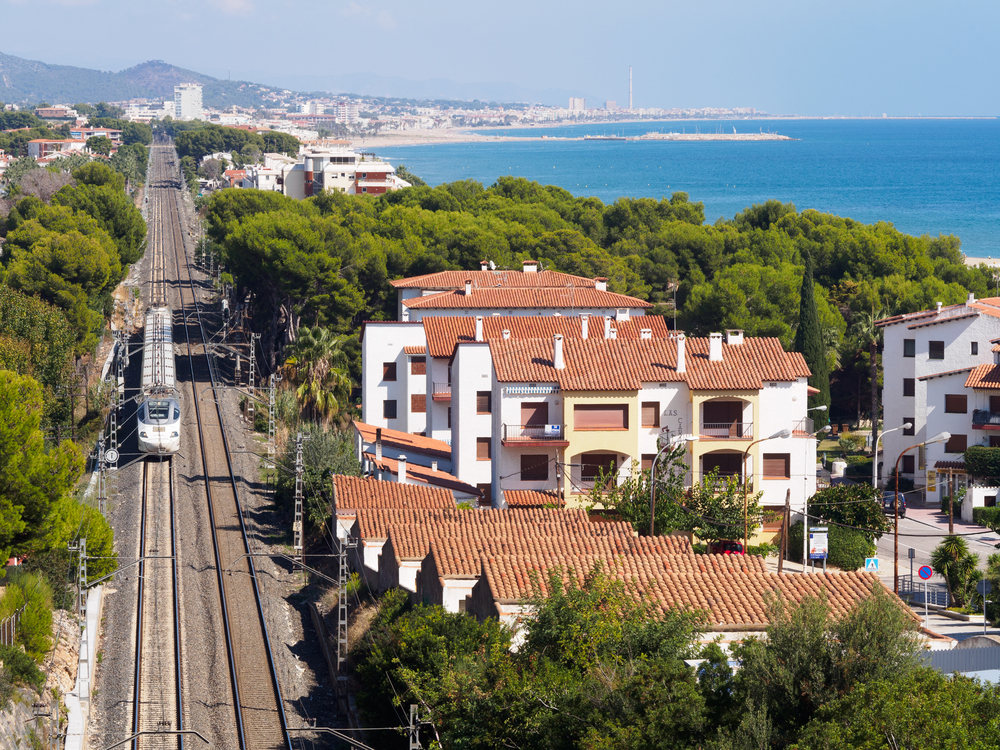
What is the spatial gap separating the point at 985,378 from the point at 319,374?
26.3m

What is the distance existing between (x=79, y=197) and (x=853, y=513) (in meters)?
61.0

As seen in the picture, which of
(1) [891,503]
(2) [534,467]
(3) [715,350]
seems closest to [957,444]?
(1) [891,503]

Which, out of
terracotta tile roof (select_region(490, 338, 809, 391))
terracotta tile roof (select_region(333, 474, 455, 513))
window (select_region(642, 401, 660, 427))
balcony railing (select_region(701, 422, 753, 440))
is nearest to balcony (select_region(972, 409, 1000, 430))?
terracotta tile roof (select_region(490, 338, 809, 391))

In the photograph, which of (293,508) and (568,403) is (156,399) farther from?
(568,403)

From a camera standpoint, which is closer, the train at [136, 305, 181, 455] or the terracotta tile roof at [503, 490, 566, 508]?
the terracotta tile roof at [503, 490, 566, 508]

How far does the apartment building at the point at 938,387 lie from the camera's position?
46.8 m

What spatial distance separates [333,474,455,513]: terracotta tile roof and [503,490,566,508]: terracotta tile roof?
2.28 meters

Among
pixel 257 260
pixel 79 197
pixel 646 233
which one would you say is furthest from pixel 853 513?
pixel 79 197

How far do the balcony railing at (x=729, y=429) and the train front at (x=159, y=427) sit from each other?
61.7 feet

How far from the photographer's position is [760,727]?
16172 mm

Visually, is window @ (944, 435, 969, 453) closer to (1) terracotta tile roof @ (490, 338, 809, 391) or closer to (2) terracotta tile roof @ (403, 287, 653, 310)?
(1) terracotta tile roof @ (490, 338, 809, 391)

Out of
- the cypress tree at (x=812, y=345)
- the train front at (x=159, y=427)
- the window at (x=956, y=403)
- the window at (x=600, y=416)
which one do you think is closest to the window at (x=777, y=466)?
the window at (x=600, y=416)

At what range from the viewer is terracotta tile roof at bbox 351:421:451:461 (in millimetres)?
45844

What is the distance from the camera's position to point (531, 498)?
134 ft
